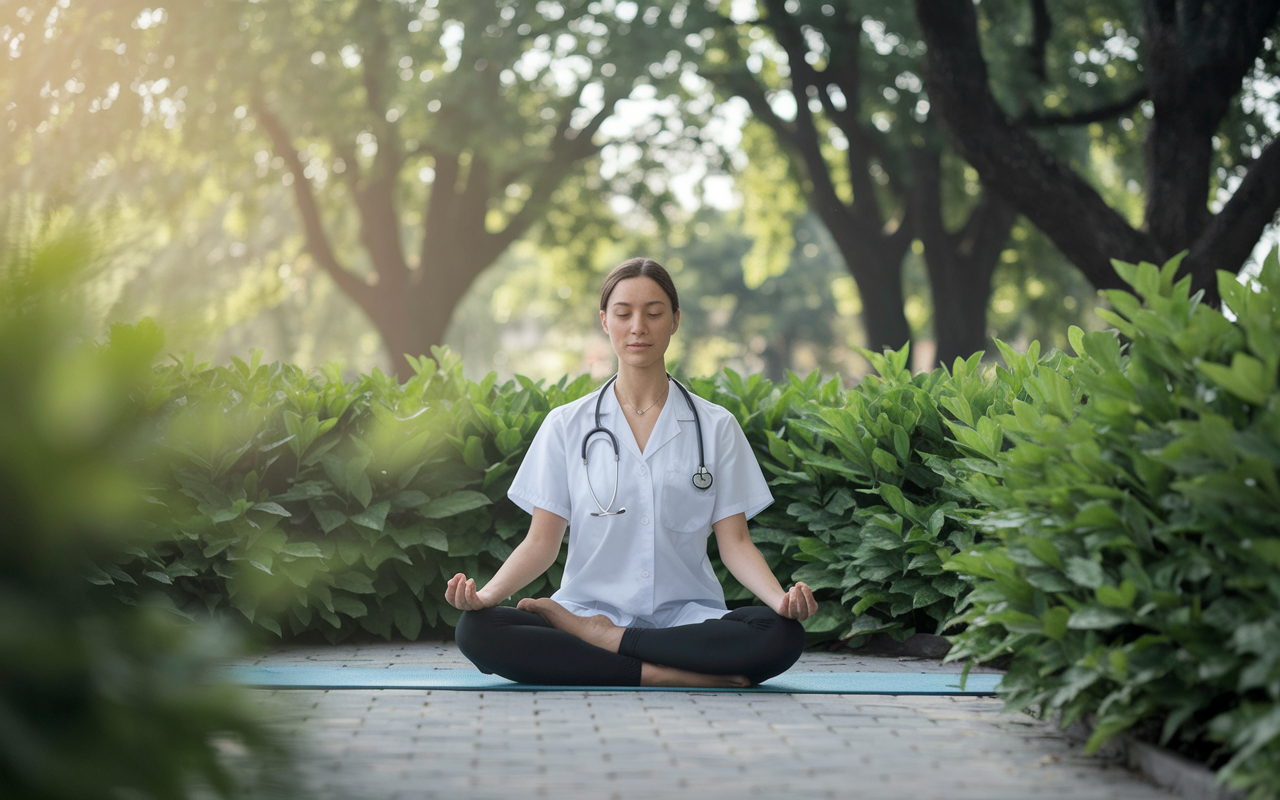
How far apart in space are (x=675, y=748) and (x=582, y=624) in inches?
45.3

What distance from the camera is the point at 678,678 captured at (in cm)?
445

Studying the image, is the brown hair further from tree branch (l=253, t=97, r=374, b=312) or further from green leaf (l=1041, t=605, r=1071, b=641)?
tree branch (l=253, t=97, r=374, b=312)

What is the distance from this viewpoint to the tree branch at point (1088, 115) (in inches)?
552

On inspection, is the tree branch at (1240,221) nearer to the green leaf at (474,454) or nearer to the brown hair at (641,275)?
the green leaf at (474,454)

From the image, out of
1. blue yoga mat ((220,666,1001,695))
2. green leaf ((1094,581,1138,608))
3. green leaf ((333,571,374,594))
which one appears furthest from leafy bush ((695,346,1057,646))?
green leaf ((333,571,374,594))

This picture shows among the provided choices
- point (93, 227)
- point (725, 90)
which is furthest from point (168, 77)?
point (93, 227)

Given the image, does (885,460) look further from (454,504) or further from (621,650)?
(454,504)

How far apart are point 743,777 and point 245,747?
1434 millimetres

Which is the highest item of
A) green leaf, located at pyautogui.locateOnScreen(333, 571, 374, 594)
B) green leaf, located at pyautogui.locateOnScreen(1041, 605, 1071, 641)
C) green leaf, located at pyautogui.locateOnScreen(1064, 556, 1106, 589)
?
green leaf, located at pyautogui.locateOnScreen(1064, 556, 1106, 589)

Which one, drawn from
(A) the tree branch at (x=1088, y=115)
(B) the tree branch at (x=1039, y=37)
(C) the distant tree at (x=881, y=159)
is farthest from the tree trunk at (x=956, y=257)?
(A) the tree branch at (x=1088, y=115)

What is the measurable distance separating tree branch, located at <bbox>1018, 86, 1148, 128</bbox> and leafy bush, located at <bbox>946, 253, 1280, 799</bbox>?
11.4 m

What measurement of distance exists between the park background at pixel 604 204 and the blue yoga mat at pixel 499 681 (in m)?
0.65

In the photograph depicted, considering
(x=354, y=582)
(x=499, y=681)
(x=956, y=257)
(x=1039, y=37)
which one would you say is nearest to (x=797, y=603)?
(x=499, y=681)

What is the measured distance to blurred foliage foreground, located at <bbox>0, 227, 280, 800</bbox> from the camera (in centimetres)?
194
